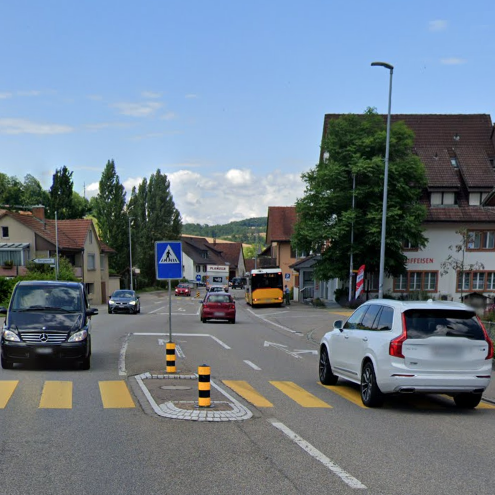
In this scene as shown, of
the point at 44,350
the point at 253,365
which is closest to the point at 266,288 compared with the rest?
the point at 253,365

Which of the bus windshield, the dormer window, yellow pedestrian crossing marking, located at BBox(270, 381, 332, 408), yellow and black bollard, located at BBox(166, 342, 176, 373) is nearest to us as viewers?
yellow pedestrian crossing marking, located at BBox(270, 381, 332, 408)

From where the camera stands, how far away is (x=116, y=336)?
2378 centimetres

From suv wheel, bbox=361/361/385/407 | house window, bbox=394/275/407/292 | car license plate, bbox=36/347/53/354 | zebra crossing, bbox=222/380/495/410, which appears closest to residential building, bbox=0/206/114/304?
house window, bbox=394/275/407/292

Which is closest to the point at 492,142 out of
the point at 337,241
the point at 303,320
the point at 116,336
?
the point at 337,241

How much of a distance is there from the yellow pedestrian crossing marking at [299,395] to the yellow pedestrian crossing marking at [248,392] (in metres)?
0.54

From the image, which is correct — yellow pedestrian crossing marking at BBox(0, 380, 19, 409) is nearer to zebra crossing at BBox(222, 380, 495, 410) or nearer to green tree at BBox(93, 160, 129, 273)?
zebra crossing at BBox(222, 380, 495, 410)

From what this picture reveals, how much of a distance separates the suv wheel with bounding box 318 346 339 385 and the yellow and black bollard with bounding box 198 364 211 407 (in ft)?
12.5

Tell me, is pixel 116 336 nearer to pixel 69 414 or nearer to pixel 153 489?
pixel 69 414

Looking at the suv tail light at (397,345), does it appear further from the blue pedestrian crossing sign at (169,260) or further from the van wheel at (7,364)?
the van wheel at (7,364)

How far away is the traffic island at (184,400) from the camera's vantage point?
30.6 ft

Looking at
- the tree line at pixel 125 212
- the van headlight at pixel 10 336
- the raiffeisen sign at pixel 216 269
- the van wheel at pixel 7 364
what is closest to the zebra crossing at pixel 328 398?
the van headlight at pixel 10 336

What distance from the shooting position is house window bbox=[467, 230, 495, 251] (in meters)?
50.9

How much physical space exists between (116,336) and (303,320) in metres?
15.2

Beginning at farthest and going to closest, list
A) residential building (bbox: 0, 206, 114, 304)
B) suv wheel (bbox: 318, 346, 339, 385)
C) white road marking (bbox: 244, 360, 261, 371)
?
residential building (bbox: 0, 206, 114, 304), white road marking (bbox: 244, 360, 261, 371), suv wheel (bbox: 318, 346, 339, 385)
